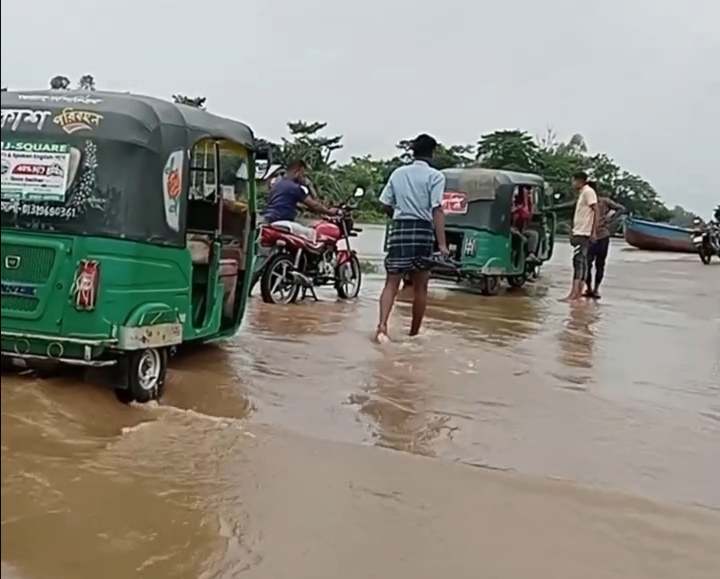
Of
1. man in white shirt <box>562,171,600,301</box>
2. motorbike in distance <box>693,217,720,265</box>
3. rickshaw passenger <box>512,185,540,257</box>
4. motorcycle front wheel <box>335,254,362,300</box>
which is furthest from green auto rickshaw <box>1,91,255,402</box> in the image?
motorbike in distance <box>693,217,720,265</box>

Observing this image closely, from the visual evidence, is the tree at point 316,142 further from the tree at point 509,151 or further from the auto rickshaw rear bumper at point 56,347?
the auto rickshaw rear bumper at point 56,347

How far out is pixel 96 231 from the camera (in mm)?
4973

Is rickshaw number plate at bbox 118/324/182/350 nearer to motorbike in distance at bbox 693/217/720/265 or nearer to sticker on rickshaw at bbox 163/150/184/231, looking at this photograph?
sticker on rickshaw at bbox 163/150/184/231

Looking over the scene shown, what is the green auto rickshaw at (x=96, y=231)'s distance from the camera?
193 inches

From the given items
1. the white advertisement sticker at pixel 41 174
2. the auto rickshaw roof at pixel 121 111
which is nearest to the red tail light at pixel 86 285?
the white advertisement sticker at pixel 41 174

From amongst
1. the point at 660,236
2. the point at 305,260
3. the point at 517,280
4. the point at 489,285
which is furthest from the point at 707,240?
the point at 305,260

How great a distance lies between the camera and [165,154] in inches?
206

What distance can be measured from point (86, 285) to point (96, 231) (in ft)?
0.91

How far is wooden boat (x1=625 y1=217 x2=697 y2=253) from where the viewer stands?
101ft

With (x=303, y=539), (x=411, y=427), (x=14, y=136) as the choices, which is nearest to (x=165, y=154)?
(x=14, y=136)

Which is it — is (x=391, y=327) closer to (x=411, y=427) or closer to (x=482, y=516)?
(x=411, y=427)

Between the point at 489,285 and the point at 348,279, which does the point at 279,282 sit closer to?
the point at 348,279

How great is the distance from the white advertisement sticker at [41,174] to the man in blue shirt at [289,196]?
5300mm

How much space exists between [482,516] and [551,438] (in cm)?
141
